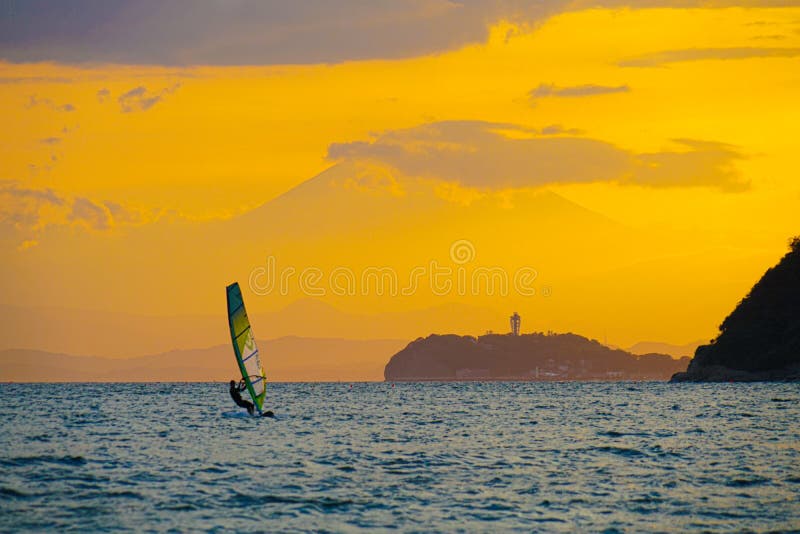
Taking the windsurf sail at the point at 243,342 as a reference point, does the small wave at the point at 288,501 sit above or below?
below

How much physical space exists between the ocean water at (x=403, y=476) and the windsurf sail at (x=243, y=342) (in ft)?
18.6

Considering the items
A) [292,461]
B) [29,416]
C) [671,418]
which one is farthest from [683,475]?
[29,416]

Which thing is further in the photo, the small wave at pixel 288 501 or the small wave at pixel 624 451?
the small wave at pixel 624 451

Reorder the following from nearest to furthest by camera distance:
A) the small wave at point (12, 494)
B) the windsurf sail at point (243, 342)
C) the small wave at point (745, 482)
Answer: the small wave at point (12, 494)
the small wave at point (745, 482)
the windsurf sail at point (243, 342)

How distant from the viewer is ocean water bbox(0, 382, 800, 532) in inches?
1507

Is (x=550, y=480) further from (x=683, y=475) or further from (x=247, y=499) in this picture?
(x=247, y=499)

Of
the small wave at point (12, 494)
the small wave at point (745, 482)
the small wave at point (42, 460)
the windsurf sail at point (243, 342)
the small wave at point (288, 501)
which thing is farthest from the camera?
the windsurf sail at point (243, 342)

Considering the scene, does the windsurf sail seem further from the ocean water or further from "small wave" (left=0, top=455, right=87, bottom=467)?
"small wave" (left=0, top=455, right=87, bottom=467)

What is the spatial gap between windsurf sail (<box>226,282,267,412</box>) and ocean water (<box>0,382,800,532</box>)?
223 inches

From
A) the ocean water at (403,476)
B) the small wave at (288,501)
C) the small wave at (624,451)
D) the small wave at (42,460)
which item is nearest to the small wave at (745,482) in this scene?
the ocean water at (403,476)

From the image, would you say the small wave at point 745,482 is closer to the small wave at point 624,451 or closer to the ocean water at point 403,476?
the ocean water at point 403,476

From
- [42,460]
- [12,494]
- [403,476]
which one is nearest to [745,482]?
[403,476]

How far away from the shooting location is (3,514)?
3853cm

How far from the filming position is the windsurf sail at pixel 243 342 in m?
88.5
